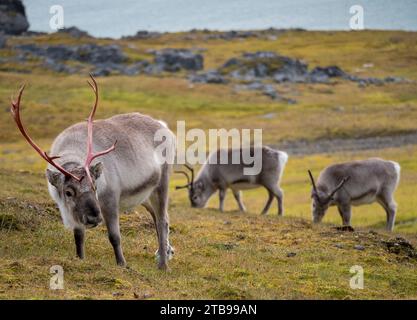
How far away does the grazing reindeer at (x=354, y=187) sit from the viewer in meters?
24.8

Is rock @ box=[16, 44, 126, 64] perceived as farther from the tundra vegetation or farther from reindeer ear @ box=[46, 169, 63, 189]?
reindeer ear @ box=[46, 169, 63, 189]

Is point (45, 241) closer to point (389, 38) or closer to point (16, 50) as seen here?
point (16, 50)

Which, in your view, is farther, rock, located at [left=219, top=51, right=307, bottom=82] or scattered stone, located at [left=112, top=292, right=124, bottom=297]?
rock, located at [left=219, top=51, right=307, bottom=82]

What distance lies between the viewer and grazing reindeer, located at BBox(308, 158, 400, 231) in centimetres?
2484

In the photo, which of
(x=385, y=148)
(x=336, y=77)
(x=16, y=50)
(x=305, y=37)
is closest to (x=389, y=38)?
(x=305, y=37)

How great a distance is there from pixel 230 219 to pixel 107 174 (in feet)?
35.0

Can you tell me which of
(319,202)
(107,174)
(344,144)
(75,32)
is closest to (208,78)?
(344,144)

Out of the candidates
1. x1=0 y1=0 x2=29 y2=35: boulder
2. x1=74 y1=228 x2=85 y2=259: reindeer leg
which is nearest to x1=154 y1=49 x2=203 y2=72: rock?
x1=0 y1=0 x2=29 y2=35: boulder

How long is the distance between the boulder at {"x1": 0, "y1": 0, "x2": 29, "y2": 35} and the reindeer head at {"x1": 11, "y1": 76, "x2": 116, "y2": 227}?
6755 inches

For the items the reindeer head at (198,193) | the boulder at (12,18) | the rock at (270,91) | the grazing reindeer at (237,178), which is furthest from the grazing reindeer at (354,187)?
the boulder at (12,18)

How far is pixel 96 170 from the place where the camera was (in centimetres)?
1117

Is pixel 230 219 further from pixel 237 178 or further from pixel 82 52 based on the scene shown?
pixel 82 52
